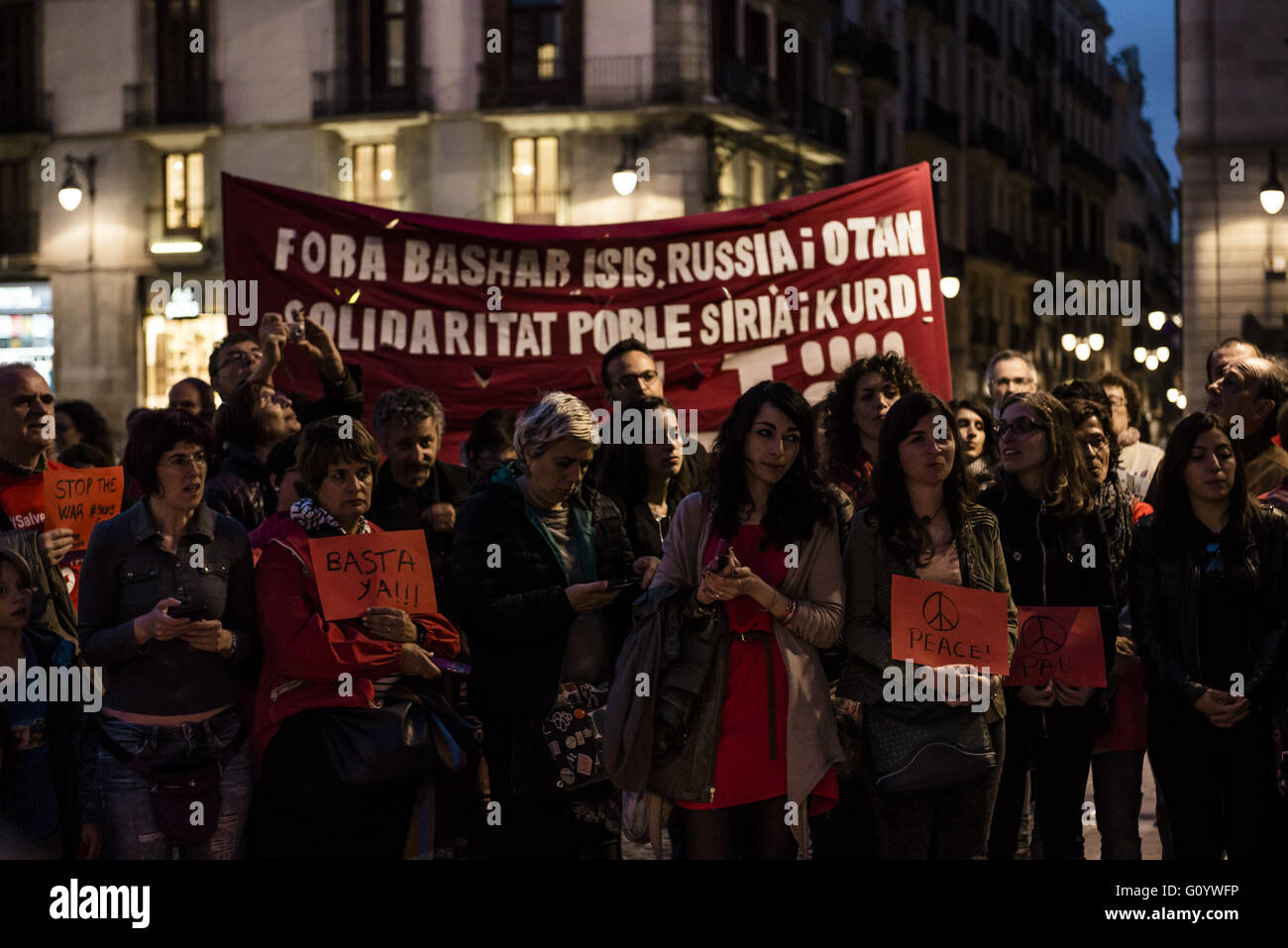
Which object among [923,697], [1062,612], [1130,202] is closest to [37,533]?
[923,697]

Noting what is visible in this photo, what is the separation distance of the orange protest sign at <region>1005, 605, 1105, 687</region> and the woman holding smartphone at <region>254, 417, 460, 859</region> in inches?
74.1

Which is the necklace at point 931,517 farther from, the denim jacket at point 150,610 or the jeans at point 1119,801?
the denim jacket at point 150,610

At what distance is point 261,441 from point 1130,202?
227 ft

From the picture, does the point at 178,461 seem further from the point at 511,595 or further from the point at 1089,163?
the point at 1089,163

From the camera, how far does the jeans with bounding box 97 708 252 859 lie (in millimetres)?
4766

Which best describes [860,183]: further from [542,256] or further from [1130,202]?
[1130,202]

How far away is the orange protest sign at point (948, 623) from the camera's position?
193 inches

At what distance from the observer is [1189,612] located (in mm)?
5371

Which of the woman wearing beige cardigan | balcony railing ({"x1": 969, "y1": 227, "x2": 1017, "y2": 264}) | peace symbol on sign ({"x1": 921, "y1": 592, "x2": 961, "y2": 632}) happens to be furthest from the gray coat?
balcony railing ({"x1": 969, "y1": 227, "x2": 1017, "y2": 264})

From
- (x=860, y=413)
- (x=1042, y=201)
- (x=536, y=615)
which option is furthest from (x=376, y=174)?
(x=1042, y=201)

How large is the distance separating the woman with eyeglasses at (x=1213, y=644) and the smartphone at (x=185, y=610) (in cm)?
292

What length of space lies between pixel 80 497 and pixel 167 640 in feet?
4.00
